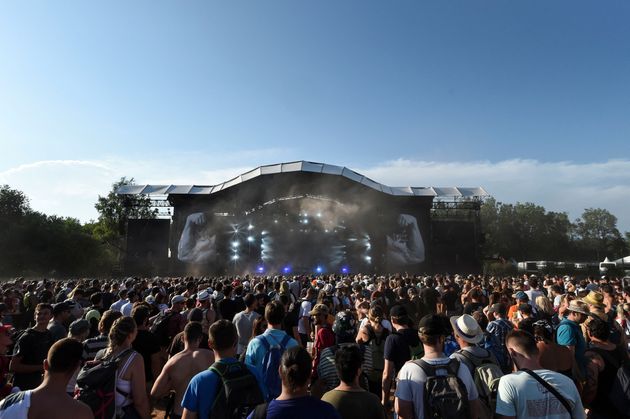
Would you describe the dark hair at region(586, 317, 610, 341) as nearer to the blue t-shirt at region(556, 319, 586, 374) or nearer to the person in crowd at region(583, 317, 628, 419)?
the person in crowd at region(583, 317, 628, 419)

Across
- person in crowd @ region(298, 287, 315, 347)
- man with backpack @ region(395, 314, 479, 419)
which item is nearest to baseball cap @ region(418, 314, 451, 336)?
man with backpack @ region(395, 314, 479, 419)

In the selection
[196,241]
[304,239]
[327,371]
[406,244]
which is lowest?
[327,371]

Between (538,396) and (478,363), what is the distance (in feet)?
2.25

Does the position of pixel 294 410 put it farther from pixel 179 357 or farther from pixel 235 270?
pixel 235 270

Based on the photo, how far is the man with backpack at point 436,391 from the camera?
2256 mm

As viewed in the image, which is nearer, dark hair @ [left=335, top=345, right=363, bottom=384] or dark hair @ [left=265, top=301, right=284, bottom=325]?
dark hair @ [left=335, top=345, right=363, bottom=384]

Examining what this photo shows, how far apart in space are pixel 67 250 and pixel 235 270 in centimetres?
1921

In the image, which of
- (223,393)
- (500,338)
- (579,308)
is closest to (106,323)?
(223,393)

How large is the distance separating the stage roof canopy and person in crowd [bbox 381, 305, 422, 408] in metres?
21.7

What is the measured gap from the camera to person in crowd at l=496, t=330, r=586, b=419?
2.12 metres

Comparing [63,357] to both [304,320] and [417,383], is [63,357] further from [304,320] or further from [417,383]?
[304,320]

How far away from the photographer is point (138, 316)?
392 centimetres

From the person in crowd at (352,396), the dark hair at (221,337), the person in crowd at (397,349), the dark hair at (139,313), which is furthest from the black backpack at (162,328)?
the person in crowd at (352,396)

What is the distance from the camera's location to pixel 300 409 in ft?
6.12
